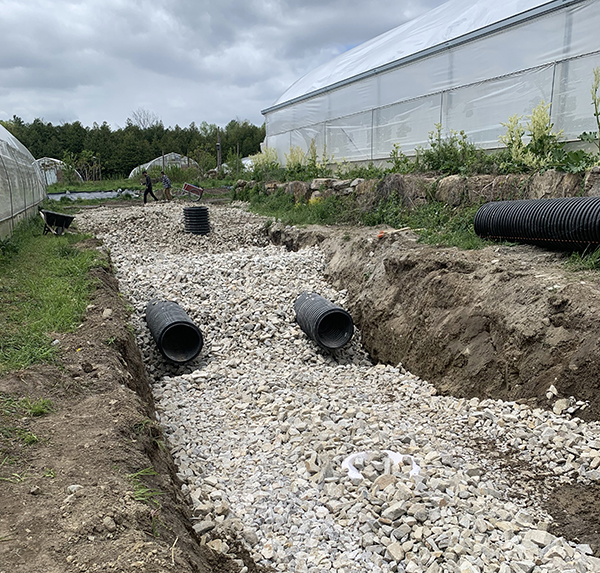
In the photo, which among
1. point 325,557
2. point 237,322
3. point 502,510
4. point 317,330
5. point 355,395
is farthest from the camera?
point 237,322

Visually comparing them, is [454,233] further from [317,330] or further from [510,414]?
[510,414]

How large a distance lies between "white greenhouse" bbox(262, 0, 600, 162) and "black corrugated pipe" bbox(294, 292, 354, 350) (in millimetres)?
5031

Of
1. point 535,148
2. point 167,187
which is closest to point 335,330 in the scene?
point 535,148

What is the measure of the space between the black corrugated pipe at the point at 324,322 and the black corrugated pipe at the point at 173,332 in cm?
153

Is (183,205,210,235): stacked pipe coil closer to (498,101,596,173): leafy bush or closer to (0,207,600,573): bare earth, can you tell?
(0,207,600,573): bare earth

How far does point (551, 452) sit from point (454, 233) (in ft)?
14.1

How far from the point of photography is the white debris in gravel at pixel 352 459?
3188mm

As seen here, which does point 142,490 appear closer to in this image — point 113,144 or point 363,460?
point 363,460

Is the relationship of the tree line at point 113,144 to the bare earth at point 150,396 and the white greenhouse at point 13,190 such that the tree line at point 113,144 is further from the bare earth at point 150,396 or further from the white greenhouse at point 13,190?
the bare earth at point 150,396

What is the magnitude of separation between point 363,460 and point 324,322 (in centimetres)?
341

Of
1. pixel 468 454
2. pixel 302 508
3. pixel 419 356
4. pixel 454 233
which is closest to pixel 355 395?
pixel 419 356

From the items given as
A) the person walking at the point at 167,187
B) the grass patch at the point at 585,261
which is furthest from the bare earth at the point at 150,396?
the person walking at the point at 167,187

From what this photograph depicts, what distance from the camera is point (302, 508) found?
11.9 ft

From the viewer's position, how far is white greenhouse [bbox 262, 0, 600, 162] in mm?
8297
